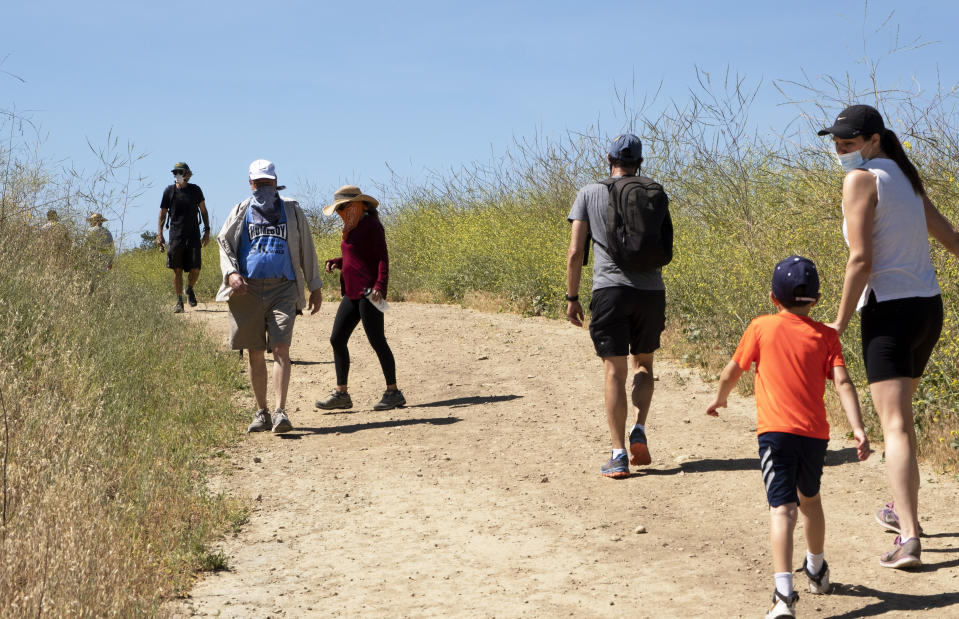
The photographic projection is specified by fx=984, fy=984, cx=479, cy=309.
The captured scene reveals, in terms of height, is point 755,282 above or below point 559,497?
above

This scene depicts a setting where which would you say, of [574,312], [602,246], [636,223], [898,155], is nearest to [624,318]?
[574,312]

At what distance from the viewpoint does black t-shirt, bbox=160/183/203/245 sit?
1411 cm

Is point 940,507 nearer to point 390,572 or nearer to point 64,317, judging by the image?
point 390,572

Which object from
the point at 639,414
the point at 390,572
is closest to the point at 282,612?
the point at 390,572

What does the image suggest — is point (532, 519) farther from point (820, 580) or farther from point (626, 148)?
point (626, 148)

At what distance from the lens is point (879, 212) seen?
427 centimetres

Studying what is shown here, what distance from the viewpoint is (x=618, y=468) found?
20.0 ft

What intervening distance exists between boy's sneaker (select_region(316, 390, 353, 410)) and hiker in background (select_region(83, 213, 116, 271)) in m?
3.65

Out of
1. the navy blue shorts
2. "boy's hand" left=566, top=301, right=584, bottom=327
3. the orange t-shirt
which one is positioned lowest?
the navy blue shorts

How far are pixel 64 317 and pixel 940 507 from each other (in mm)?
6483

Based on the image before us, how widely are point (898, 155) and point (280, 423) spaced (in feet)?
16.1

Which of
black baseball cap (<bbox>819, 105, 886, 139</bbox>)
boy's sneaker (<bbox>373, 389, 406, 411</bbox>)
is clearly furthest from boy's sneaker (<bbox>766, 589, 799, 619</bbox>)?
boy's sneaker (<bbox>373, 389, 406, 411</bbox>)

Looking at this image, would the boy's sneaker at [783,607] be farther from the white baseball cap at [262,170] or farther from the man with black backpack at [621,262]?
the white baseball cap at [262,170]

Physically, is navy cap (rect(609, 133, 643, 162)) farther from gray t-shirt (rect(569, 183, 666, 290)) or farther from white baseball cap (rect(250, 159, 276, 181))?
white baseball cap (rect(250, 159, 276, 181))
